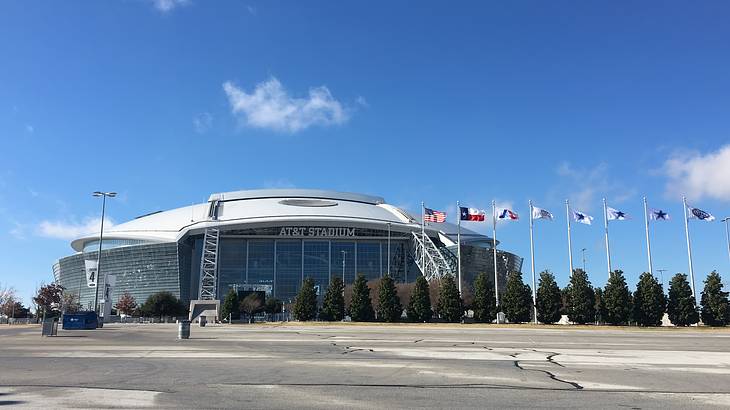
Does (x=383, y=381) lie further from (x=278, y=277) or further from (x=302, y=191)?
(x=302, y=191)

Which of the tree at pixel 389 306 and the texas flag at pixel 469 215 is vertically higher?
the texas flag at pixel 469 215

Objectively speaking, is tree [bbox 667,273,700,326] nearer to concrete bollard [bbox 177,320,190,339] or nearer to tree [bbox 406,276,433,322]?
tree [bbox 406,276,433,322]

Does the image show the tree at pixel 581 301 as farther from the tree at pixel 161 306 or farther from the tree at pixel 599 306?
the tree at pixel 161 306

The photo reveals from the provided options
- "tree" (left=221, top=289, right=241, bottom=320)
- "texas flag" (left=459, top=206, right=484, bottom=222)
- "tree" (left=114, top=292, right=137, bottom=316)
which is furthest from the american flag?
"tree" (left=114, top=292, right=137, bottom=316)

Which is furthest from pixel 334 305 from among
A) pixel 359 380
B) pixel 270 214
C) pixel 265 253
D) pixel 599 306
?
pixel 359 380

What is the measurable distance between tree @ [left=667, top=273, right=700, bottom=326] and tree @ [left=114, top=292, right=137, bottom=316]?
82014mm

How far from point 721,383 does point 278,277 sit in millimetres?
101357

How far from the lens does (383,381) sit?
45.7ft

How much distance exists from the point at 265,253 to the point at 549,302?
219ft

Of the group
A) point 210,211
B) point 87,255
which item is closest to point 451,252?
point 210,211

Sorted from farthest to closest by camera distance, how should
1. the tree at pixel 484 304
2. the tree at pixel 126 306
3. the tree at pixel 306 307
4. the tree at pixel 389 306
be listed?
the tree at pixel 126 306
the tree at pixel 306 307
the tree at pixel 389 306
the tree at pixel 484 304

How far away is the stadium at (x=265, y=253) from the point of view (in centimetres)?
10950

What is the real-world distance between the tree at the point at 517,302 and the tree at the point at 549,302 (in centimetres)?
106

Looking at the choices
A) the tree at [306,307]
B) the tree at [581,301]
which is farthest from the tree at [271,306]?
the tree at [581,301]
